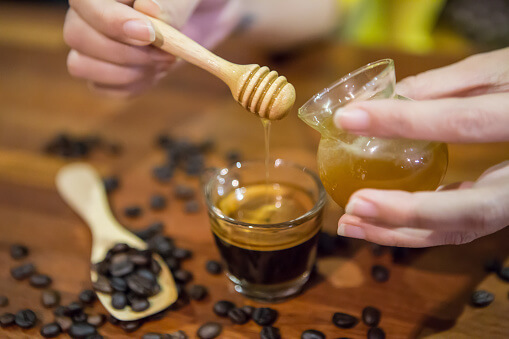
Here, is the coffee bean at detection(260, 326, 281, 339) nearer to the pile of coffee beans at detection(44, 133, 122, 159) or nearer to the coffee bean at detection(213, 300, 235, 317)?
the coffee bean at detection(213, 300, 235, 317)

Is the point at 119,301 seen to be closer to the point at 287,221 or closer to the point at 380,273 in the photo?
the point at 287,221

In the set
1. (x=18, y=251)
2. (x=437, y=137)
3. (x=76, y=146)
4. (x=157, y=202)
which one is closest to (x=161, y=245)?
(x=157, y=202)

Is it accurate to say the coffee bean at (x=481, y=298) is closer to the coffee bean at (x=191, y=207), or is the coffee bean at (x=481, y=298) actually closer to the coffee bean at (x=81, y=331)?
the coffee bean at (x=191, y=207)

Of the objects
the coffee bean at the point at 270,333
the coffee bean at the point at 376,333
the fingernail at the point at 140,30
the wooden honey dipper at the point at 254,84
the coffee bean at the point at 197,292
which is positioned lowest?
the coffee bean at the point at 197,292

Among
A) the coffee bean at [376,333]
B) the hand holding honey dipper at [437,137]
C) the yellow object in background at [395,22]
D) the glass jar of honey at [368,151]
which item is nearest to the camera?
the hand holding honey dipper at [437,137]

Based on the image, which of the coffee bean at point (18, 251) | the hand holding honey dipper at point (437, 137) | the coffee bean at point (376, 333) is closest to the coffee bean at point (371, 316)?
the coffee bean at point (376, 333)

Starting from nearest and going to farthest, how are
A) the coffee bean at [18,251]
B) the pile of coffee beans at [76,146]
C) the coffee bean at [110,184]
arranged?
1. the coffee bean at [18,251]
2. the coffee bean at [110,184]
3. the pile of coffee beans at [76,146]

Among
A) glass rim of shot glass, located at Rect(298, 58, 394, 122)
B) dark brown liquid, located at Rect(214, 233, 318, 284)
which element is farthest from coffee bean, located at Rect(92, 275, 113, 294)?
glass rim of shot glass, located at Rect(298, 58, 394, 122)

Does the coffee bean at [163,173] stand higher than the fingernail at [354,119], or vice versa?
the fingernail at [354,119]
